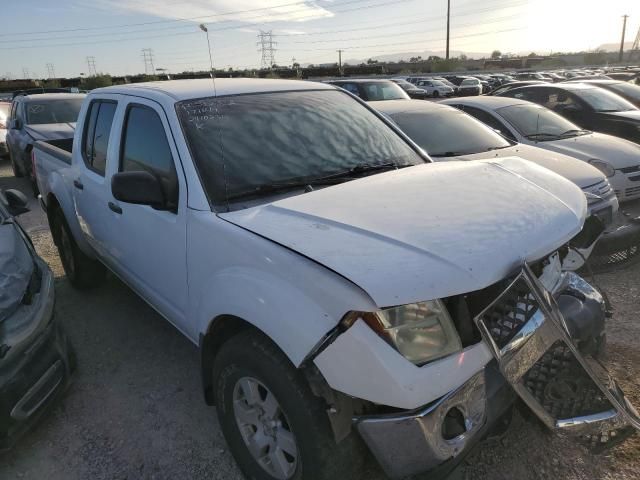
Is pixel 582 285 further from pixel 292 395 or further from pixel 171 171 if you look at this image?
pixel 171 171

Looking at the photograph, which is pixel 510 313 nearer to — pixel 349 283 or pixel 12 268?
pixel 349 283

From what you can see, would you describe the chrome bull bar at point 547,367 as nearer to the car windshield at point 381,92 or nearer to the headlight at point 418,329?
the headlight at point 418,329

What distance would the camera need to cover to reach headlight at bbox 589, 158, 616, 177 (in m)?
5.61

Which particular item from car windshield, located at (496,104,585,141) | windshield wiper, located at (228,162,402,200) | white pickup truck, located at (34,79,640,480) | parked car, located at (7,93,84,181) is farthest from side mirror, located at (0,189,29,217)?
car windshield, located at (496,104,585,141)

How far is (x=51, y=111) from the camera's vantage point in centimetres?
969

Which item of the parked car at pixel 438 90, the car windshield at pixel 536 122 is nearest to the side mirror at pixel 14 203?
the car windshield at pixel 536 122

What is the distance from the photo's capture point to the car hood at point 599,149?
579 centimetres

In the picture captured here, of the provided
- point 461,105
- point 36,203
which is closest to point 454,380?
point 461,105

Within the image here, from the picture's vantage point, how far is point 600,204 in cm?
430

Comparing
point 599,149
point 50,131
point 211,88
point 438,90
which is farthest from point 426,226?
point 438,90

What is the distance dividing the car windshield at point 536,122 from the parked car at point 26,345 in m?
5.92

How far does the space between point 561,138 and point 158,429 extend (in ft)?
19.8

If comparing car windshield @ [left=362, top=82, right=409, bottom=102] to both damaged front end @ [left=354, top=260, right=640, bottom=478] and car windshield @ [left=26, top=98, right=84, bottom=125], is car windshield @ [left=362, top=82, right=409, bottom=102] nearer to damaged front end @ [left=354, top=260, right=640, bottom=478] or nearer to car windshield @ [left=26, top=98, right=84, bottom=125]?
car windshield @ [left=26, top=98, right=84, bottom=125]

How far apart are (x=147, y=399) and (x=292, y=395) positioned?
169cm
